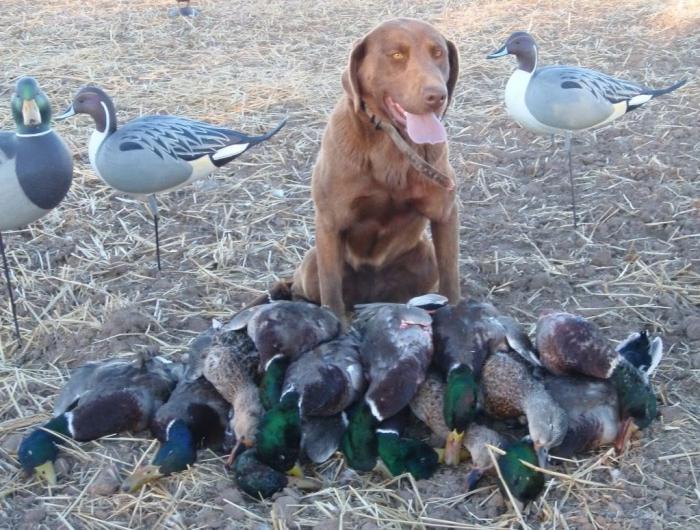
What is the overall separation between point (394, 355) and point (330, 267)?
0.76 m

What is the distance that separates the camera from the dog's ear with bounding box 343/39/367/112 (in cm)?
380

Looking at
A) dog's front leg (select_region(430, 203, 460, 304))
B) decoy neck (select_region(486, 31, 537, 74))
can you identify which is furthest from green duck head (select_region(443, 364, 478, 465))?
decoy neck (select_region(486, 31, 537, 74))

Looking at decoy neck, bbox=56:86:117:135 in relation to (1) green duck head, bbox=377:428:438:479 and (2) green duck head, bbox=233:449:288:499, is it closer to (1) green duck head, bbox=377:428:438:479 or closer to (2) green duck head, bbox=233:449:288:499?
(2) green duck head, bbox=233:449:288:499

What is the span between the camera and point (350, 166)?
392 cm

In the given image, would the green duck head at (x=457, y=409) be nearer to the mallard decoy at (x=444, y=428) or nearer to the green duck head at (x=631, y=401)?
the mallard decoy at (x=444, y=428)

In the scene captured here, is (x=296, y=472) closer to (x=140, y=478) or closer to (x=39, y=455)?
(x=140, y=478)

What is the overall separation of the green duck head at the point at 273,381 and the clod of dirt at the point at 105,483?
65 centimetres

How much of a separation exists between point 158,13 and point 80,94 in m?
6.47

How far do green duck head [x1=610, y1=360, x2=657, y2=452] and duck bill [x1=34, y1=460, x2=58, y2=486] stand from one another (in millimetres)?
2234

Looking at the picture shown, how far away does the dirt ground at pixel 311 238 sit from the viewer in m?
3.29

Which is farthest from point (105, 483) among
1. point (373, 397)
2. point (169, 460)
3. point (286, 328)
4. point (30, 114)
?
point (30, 114)

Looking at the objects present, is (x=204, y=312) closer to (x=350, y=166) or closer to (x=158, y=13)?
(x=350, y=166)

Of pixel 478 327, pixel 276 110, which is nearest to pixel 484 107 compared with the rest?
pixel 276 110

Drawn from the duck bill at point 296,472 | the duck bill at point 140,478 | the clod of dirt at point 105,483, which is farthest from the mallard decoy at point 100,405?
the duck bill at point 296,472
